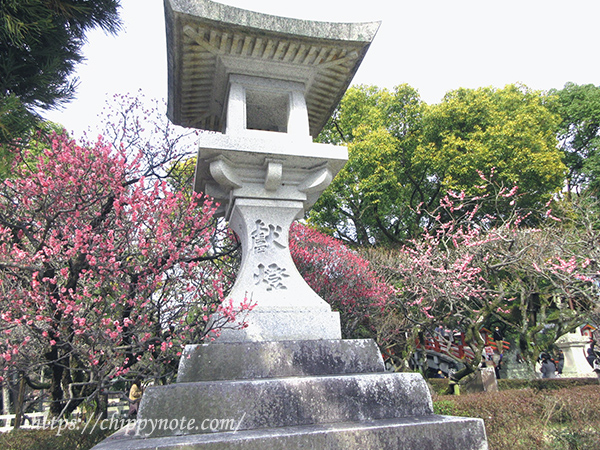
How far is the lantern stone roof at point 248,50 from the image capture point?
3.89m

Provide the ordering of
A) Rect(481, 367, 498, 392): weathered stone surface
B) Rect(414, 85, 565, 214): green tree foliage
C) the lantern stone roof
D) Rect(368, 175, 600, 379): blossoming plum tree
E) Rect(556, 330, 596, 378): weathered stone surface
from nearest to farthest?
the lantern stone roof, Rect(368, 175, 600, 379): blossoming plum tree, Rect(481, 367, 498, 392): weathered stone surface, Rect(414, 85, 565, 214): green tree foliage, Rect(556, 330, 596, 378): weathered stone surface

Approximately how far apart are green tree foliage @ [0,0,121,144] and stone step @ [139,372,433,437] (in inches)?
114

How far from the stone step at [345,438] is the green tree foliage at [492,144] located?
1086 cm

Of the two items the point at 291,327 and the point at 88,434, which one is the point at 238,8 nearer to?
the point at 291,327

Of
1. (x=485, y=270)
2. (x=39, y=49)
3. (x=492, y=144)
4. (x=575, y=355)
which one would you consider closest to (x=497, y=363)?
(x=575, y=355)

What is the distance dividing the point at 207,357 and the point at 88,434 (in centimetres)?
240

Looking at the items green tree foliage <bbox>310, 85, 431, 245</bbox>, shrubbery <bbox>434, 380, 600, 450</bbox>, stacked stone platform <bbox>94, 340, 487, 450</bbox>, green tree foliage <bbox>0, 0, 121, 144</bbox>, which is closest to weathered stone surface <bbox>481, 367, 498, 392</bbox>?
shrubbery <bbox>434, 380, 600, 450</bbox>

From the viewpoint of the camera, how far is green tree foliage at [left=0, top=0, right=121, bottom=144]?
3.74m

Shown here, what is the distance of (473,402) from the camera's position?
5.48 meters

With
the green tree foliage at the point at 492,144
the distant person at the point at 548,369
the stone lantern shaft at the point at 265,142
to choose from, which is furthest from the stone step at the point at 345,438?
the distant person at the point at 548,369

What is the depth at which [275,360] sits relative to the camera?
320 centimetres

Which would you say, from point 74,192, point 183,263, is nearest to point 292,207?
point 183,263

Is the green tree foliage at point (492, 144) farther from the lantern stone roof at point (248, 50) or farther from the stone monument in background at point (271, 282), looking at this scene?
the lantern stone roof at point (248, 50)

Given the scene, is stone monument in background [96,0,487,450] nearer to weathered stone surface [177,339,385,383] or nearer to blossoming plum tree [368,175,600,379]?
weathered stone surface [177,339,385,383]
